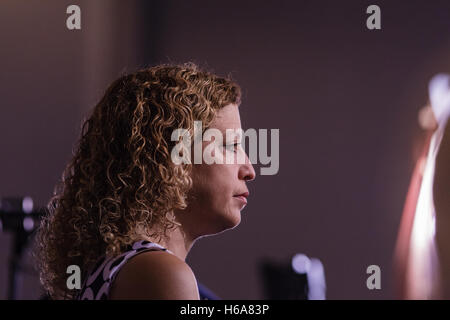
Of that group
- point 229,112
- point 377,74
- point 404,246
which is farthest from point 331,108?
point 229,112

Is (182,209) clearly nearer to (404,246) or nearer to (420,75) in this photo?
(404,246)

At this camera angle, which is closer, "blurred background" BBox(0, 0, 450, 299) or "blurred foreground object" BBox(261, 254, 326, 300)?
"blurred foreground object" BBox(261, 254, 326, 300)

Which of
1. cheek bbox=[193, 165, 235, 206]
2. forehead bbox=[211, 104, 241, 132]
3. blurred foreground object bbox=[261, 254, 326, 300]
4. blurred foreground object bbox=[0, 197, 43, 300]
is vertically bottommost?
blurred foreground object bbox=[261, 254, 326, 300]

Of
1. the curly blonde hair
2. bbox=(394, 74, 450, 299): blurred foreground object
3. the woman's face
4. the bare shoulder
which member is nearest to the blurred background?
bbox=(394, 74, 450, 299): blurred foreground object

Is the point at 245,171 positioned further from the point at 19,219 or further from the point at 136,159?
the point at 19,219

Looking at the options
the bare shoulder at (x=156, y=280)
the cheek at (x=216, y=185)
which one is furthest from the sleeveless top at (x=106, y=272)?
the cheek at (x=216, y=185)

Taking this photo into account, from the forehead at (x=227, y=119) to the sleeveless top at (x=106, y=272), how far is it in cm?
22

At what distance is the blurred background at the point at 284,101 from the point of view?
112 inches

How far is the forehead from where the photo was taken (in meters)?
0.90

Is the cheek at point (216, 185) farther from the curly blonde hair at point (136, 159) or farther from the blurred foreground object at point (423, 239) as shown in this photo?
the blurred foreground object at point (423, 239)

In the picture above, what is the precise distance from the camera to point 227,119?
36.0 inches

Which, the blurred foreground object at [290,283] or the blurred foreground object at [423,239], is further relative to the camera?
the blurred foreground object at [290,283]

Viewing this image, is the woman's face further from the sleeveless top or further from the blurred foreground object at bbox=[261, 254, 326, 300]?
the blurred foreground object at bbox=[261, 254, 326, 300]

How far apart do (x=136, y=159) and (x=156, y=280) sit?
25 cm
